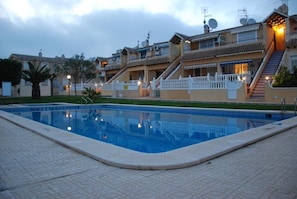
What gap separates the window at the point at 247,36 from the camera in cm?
2811

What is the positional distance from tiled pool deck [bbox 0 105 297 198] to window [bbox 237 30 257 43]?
2449cm

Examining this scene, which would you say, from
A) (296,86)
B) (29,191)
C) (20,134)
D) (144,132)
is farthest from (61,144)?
(296,86)

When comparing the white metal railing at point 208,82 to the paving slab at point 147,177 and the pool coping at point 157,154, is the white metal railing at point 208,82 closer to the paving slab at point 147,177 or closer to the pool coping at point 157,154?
the pool coping at point 157,154

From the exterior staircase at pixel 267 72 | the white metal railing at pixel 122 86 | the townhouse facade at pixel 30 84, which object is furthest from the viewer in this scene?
the townhouse facade at pixel 30 84

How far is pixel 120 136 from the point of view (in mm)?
11008

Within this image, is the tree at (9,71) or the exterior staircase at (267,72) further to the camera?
the tree at (9,71)

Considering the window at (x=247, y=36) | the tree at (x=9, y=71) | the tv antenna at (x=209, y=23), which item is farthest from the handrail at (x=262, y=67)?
the tree at (x=9, y=71)

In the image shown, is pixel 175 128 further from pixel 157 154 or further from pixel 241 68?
pixel 241 68

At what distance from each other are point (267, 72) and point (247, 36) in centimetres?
666

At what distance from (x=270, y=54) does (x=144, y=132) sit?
67.2ft

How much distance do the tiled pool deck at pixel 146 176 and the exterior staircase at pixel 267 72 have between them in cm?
1592

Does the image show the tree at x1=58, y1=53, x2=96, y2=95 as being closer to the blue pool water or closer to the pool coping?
the blue pool water

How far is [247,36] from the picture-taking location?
94.4ft

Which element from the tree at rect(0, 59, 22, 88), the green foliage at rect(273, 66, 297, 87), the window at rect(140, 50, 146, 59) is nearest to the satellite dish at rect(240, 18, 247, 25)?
the green foliage at rect(273, 66, 297, 87)
